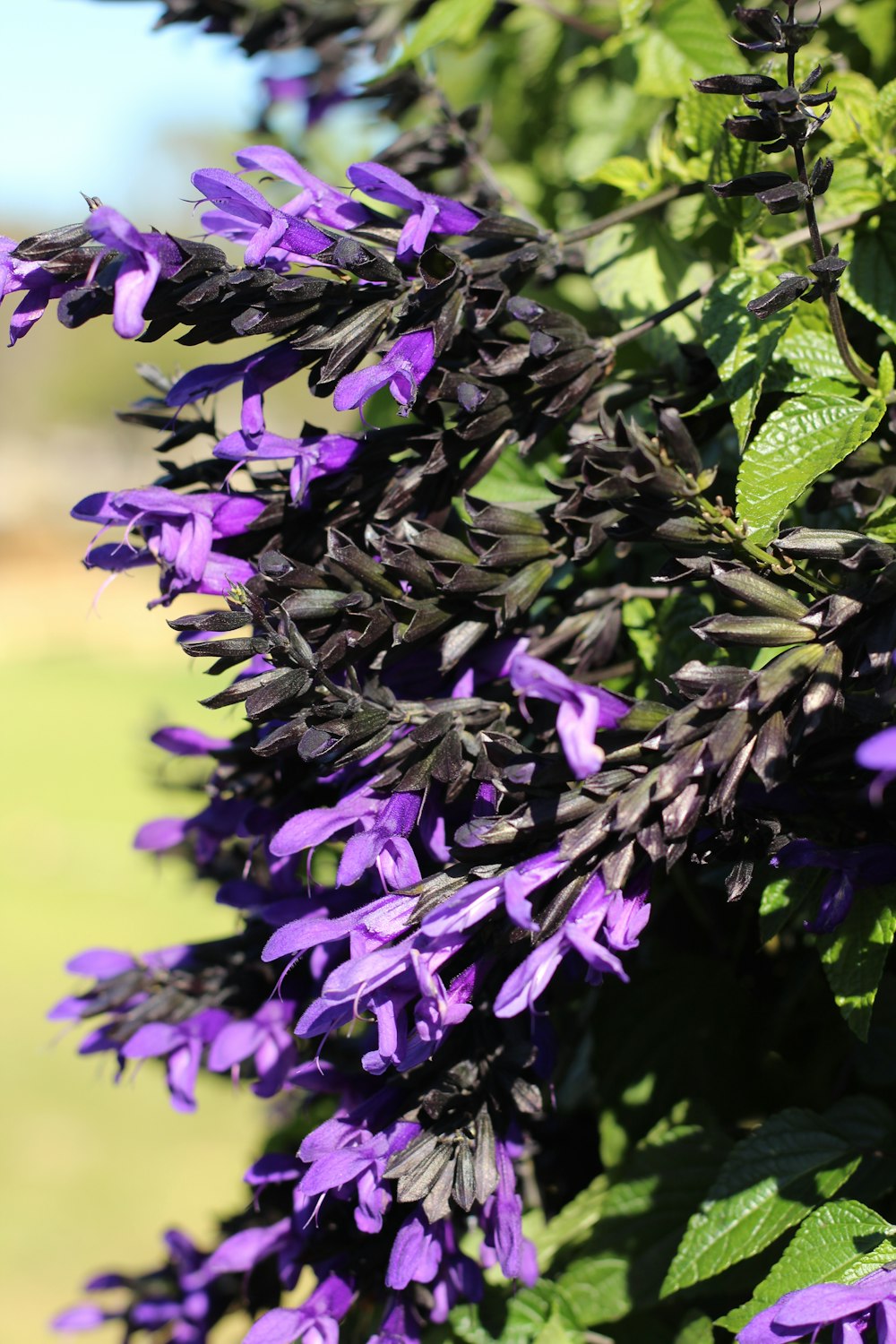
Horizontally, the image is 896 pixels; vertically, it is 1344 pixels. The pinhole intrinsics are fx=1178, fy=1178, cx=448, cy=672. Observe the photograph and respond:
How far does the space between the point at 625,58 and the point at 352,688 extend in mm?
643

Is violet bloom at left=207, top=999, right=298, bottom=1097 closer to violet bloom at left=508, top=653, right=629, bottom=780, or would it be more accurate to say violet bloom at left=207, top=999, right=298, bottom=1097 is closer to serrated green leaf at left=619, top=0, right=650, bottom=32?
violet bloom at left=508, top=653, right=629, bottom=780

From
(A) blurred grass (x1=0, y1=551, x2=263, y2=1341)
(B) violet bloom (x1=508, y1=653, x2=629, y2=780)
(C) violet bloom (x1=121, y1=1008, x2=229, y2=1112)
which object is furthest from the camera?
(A) blurred grass (x1=0, y1=551, x2=263, y2=1341)

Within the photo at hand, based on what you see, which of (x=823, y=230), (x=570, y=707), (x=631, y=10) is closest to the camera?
(x=570, y=707)

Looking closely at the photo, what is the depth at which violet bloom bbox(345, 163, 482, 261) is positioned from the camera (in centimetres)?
55

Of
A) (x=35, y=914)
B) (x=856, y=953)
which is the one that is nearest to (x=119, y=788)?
(x=35, y=914)

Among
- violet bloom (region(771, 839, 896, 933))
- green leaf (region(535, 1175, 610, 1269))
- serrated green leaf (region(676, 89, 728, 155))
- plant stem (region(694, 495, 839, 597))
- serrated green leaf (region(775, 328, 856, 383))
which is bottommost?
green leaf (region(535, 1175, 610, 1269))

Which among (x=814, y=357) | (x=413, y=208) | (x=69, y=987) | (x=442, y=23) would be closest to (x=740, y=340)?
(x=814, y=357)

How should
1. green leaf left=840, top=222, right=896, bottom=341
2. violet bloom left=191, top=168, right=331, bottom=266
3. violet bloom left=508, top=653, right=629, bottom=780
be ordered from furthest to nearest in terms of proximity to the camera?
green leaf left=840, top=222, right=896, bottom=341, violet bloom left=191, top=168, right=331, bottom=266, violet bloom left=508, top=653, right=629, bottom=780

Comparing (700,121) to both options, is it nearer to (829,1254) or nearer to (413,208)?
(413,208)

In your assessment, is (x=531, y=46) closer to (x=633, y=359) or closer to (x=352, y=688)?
(x=633, y=359)

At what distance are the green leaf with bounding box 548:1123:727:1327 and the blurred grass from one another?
0.36 m

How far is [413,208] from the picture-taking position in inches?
23.0

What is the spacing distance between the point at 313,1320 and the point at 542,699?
1.22 ft

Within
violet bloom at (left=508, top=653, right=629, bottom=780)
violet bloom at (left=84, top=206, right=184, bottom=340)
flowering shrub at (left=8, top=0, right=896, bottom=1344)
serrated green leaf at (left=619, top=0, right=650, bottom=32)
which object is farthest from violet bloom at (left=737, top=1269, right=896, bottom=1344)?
serrated green leaf at (left=619, top=0, right=650, bottom=32)
